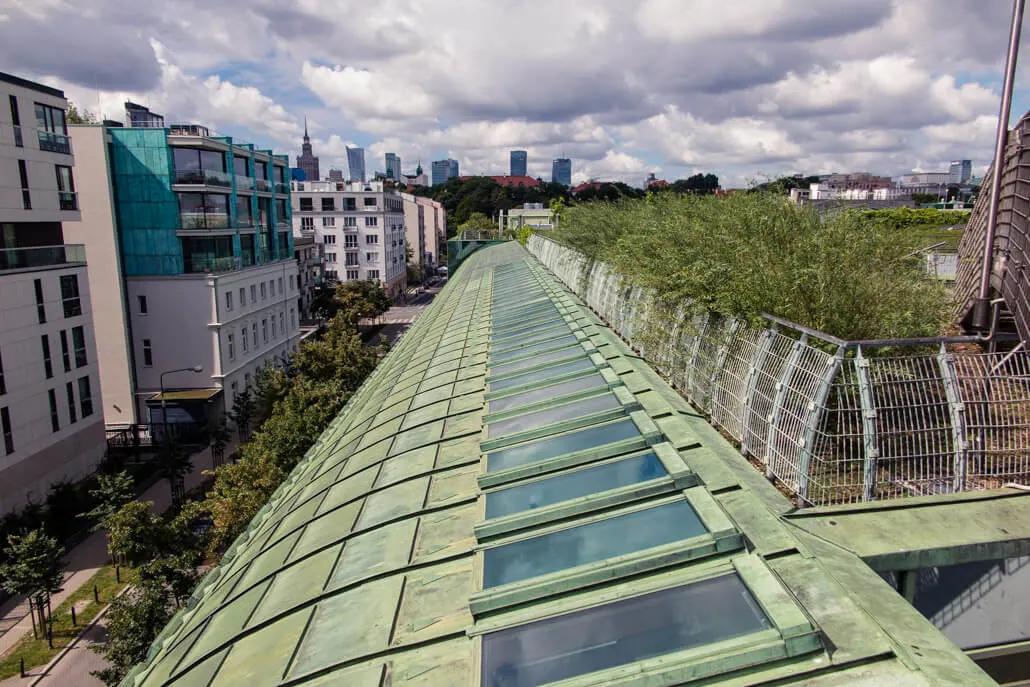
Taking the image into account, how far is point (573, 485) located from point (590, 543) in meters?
0.85

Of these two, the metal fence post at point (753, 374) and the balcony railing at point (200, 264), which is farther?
the balcony railing at point (200, 264)

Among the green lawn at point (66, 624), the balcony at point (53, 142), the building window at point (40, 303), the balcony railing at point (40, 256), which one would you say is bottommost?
the green lawn at point (66, 624)

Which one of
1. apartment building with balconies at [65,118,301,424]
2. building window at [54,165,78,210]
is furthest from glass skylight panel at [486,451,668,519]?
apartment building with balconies at [65,118,301,424]

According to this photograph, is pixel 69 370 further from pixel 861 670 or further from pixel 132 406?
pixel 861 670

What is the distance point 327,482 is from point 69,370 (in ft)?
86.4

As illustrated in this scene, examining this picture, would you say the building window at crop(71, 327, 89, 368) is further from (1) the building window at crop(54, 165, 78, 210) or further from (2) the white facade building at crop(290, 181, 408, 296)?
(2) the white facade building at crop(290, 181, 408, 296)

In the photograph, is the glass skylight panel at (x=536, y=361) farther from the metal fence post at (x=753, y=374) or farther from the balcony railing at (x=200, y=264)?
the balcony railing at (x=200, y=264)

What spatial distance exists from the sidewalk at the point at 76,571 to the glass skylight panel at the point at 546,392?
59.0 feet

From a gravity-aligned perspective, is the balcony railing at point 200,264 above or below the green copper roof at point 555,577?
above

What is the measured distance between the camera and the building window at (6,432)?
24125 millimetres

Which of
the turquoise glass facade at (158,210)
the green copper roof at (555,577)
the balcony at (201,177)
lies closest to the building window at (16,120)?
the turquoise glass facade at (158,210)

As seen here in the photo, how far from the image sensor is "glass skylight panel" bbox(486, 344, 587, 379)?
8810 mm

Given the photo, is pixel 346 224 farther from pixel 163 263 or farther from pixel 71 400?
pixel 71 400

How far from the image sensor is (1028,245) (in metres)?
9.92
